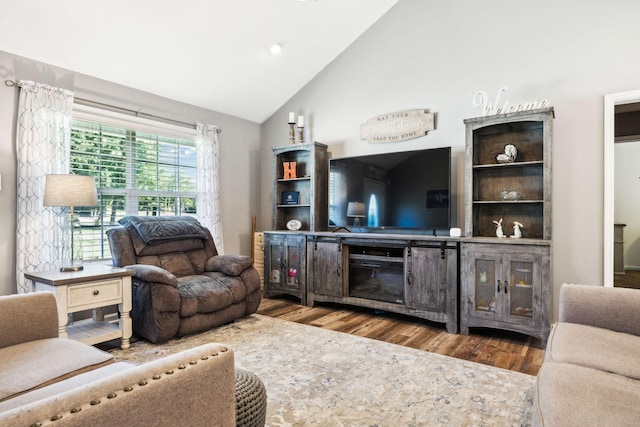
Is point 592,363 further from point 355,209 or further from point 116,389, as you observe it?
point 355,209

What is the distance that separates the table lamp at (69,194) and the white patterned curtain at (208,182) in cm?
163

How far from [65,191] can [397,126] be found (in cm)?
327

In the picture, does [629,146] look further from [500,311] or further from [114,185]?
[114,185]

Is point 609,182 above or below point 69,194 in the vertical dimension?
above

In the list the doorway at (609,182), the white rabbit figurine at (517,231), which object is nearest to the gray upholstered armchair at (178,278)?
the white rabbit figurine at (517,231)

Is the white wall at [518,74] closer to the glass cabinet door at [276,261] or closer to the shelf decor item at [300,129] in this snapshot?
the shelf decor item at [300,129]

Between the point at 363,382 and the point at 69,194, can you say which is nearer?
the point at 363,382

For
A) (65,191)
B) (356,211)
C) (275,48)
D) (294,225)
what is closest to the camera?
(65,191)

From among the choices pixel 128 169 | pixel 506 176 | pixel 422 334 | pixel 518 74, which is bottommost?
pixel 422 334

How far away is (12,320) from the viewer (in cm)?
166

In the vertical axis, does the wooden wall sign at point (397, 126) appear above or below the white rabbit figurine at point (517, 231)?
above

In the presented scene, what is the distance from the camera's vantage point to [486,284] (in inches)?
124

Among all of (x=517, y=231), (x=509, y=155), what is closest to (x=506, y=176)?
(x=509, y=155)

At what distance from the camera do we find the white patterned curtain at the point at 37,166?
3.03m
